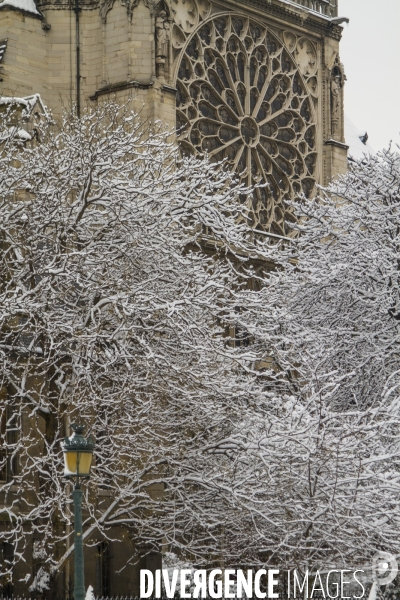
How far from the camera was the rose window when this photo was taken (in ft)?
149

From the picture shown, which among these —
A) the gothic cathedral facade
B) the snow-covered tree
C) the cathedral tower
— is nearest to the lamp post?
the snow-covered tree

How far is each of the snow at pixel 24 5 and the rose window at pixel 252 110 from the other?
14.5ft

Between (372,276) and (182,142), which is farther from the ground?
(182,142)

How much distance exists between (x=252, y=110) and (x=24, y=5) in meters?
7.98

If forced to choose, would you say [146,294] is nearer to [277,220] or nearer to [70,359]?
[70,359]

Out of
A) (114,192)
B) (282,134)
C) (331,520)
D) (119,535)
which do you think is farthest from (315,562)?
(282,134)

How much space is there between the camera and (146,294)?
91.1 feet

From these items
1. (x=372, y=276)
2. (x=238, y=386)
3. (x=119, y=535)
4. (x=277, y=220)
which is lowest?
(x=119, y=535)

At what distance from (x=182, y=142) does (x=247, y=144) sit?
3271mm

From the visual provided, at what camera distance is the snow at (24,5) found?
42.8 metres

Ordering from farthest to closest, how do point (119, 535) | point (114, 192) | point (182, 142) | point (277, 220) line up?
point (277, 220), point (182, 142), point (119, 535), point (114, 192)

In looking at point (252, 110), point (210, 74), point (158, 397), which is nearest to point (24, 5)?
point (210, 74)

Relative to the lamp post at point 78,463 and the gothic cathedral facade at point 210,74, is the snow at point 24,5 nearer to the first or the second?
the gothic cathedral facade at point 210,74

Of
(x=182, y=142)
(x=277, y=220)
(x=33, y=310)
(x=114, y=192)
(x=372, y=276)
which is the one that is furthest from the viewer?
(x=277, y=220)
